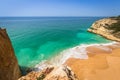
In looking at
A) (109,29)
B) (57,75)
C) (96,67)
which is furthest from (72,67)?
(109,29)

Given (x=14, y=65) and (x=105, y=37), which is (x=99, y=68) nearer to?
(x=14, y=65)

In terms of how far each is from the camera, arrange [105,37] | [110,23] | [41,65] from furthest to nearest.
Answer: [110,23] < [105,37] < [41,65]

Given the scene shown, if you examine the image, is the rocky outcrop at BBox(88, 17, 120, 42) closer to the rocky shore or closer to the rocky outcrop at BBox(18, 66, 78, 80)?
the rocky shore

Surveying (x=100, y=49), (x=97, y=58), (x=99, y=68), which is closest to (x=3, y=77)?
(x=99, y=68)

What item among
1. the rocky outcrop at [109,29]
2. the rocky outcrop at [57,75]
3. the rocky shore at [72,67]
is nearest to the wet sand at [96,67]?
the rocky shore at [72,67]

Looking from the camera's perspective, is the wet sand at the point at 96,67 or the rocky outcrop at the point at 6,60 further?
the wet sand at the point at 96,67

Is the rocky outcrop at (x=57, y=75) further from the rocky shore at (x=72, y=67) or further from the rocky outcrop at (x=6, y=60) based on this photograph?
the rocky outcrop at (x=6, y=60)

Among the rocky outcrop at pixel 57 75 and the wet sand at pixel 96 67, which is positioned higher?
the rocky outcrop at pixel 57 75

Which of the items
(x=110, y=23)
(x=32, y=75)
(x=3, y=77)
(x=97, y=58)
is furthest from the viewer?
(x=110, y=23)

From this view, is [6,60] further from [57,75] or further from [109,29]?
[109,29]
